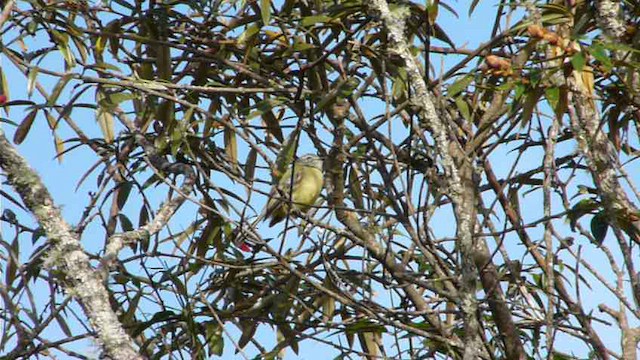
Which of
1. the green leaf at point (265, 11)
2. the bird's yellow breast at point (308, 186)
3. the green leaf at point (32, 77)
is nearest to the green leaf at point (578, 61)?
the green leaf at point (265, 11)

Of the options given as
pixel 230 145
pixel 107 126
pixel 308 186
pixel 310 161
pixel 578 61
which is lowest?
pixel 578 61

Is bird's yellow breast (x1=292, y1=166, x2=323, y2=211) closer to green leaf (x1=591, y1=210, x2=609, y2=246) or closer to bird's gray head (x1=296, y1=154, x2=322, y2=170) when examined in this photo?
bird's gray head (x1=296, y1=154, x2=322, y2=170)

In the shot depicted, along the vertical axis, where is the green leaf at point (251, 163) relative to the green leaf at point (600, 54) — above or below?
above

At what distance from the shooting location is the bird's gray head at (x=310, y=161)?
4446 millimetres

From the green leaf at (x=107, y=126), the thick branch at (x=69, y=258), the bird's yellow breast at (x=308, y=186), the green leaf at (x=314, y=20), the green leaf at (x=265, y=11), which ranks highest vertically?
the bird's yellow breast at (x=308, y=186)

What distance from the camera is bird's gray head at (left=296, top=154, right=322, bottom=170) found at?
4446 millimetres

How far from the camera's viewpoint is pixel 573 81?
2395 millimetres

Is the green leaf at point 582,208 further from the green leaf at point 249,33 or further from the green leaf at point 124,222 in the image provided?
the green leaf at point 124,222

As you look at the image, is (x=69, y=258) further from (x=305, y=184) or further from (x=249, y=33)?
(x=305, y=184)

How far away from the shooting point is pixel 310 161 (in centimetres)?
461

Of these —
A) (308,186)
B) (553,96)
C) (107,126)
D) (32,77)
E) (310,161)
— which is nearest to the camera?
(553,96)

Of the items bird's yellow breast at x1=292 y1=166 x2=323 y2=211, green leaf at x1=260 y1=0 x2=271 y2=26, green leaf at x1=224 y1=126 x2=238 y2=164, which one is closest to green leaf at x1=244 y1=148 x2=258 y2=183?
green leaf at x1=224 y1=126 x2=238 y2=164

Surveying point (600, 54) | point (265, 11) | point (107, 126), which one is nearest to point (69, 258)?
point (265, 11)

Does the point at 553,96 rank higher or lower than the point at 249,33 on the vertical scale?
lower
